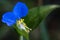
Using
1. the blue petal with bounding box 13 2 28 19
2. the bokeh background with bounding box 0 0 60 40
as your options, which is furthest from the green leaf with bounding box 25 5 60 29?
the bokeh background with bounding box 0 0 60 40

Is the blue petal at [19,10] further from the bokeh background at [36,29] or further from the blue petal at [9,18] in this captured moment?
the bokeh background at [36,29]

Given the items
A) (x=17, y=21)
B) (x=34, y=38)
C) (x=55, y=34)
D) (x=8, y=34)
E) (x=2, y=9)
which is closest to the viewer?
(x=17, y=21)

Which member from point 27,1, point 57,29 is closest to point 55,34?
point 57,29

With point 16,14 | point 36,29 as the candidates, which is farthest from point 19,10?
point 36,29

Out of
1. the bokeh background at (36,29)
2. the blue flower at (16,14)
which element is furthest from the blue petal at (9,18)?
the bokeh background at (36,29)

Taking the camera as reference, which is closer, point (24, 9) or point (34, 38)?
point (24, 9)

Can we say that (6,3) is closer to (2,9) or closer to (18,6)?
(2,9)

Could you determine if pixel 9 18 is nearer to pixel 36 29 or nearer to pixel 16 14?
pixel 16 14

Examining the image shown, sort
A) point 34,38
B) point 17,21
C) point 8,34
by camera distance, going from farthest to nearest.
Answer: point 34,38 < point 8,34 < point 17,21

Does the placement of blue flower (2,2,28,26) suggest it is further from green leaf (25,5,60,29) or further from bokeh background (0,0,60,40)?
bokeh background (0,0,60,40)
